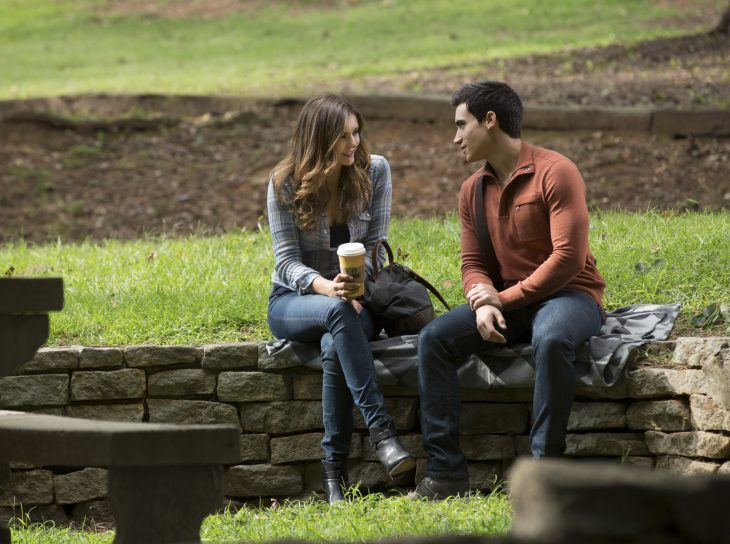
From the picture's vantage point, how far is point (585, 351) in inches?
185

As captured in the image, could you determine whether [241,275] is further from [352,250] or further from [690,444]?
[690,444]

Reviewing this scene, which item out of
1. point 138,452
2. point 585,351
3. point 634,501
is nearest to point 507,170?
point 585,351

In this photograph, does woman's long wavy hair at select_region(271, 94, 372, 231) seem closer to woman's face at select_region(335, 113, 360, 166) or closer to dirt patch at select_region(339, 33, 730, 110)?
woman's face at select_region(335, 113, 360, 166)

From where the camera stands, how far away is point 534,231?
15.8ft

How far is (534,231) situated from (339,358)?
3.22 feet

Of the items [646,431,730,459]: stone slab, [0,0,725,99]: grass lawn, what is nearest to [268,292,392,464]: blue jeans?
[646,431,730,459]: stone slab

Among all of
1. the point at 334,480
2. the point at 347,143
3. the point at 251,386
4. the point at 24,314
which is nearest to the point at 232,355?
the point at 251,386

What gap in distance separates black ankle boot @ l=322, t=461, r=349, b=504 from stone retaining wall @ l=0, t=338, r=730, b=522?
27cm

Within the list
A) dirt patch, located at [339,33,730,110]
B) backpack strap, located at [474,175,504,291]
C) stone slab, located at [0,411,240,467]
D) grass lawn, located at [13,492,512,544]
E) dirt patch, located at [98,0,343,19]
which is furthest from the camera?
dirt patch, located at [98,0,343,19]

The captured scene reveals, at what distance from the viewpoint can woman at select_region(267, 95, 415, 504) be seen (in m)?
4.76

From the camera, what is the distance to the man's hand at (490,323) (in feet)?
15.1

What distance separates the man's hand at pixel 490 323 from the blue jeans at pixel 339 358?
491 mm

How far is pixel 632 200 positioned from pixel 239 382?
188 inches

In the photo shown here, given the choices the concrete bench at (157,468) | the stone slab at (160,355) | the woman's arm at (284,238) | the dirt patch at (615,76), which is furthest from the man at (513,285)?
the dirt patch at (615,76)
